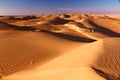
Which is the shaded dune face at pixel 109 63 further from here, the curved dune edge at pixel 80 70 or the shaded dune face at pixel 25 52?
the shaded dune face at pixel 25 52

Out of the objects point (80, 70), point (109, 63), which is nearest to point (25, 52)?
point (109, 63)

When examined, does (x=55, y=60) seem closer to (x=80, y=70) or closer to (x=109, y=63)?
(x=109, y=63)

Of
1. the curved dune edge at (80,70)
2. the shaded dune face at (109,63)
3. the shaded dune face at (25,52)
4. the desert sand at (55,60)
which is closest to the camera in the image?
the curved dune edge at (80,70)

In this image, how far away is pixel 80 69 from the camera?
8289 millimetres

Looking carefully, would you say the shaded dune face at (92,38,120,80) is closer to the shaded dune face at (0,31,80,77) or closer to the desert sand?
the desert sand

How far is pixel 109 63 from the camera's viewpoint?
980cm

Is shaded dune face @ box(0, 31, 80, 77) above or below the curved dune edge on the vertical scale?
below

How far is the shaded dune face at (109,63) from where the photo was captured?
8.00m

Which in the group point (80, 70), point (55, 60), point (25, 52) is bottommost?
point (25, 52)

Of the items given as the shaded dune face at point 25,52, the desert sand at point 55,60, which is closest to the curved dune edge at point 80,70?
the desert sand at point 55,60

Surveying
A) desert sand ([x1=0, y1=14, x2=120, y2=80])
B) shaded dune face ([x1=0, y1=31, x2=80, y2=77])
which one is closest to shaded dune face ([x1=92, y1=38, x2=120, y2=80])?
desert sand ([x1=0, y1=14, x2=120, y2=80])

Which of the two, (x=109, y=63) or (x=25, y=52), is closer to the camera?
(x=109, y=63)

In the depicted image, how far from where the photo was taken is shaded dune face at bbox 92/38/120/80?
26.3 ft

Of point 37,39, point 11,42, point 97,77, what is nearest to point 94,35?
point 37,39
